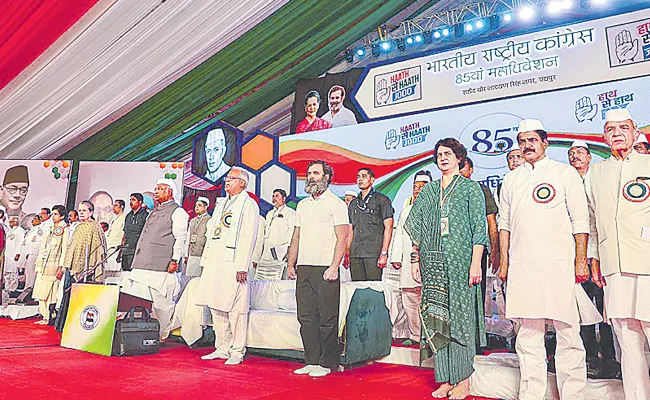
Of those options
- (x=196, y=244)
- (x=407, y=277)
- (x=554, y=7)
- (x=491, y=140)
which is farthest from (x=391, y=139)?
(x=196, y=244)

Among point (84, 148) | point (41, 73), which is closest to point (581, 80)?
point (41, 73)

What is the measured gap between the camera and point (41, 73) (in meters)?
6.26

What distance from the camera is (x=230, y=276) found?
3834mm

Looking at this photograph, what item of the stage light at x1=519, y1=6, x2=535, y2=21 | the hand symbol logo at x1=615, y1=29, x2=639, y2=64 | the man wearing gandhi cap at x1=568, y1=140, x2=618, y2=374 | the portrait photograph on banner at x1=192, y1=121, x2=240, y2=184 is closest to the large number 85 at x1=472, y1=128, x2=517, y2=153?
the hand symbol logo at x1=615, y1=29, x2=639, y2=64

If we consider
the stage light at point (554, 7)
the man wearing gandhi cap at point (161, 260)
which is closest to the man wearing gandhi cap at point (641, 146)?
the man wearing gandhi cap at point (161, 260)

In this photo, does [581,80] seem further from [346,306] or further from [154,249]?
[154,249]

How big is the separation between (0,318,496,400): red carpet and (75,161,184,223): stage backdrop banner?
13.1 ft

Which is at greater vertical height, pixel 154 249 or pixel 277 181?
pixel 277 181

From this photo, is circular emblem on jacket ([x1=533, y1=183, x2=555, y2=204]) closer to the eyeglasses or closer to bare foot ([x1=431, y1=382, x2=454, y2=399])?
bare foot ([x1=431, y1=382, x2=454, y2=399])

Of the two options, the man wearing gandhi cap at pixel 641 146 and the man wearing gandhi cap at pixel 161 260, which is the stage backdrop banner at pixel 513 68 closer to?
the man wearing gandhi cap at pixel 641 146

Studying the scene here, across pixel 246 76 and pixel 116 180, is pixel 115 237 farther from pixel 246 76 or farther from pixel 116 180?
pixel 246 76

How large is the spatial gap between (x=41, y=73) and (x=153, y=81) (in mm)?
1283

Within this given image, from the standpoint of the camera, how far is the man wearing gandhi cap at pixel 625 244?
2424mm

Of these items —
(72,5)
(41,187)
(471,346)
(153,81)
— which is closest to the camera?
(471,346)
